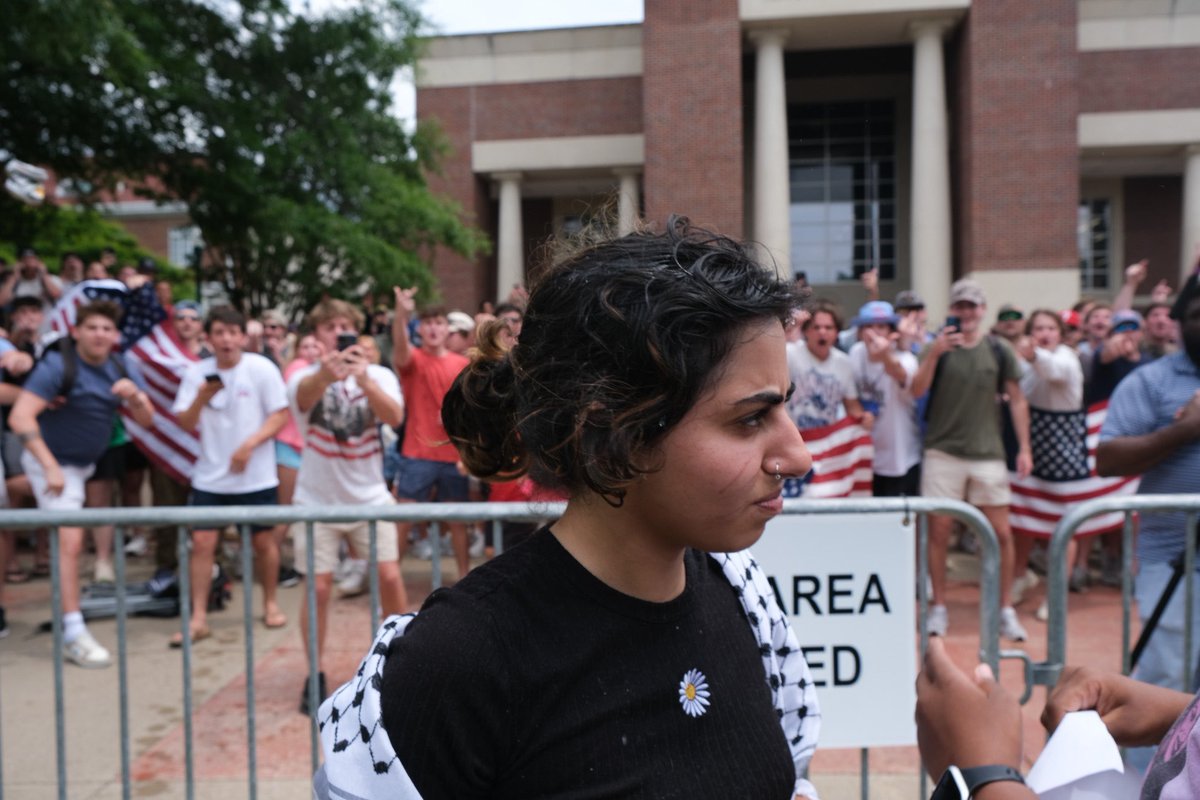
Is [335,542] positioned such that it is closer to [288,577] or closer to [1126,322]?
[288,577]

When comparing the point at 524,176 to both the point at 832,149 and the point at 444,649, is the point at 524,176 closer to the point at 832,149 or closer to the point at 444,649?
the point at 832,149

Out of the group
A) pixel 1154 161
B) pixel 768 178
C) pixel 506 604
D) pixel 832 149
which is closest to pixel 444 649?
pixel 506 604

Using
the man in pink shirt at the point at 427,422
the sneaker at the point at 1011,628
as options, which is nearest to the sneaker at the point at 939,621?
the sneaker at the point at 1011,628

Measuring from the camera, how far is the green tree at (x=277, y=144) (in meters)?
14.4

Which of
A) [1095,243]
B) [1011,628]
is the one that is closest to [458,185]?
[1095,243]

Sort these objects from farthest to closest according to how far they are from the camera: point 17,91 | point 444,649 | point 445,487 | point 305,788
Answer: point 17,91 → point 445,487 → point 305,788 → point 444,649

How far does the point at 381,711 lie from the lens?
128cm

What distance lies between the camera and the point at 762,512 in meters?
1.40

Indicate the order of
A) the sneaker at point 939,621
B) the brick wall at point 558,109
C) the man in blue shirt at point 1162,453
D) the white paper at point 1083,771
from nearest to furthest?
1. the white paper at point 1083,771
2. the man in blue shirt at point 1162,453
3. the sneaker at point 939,621
4. the brick wall at point 558,109

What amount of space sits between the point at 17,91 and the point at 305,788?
12.5 meters

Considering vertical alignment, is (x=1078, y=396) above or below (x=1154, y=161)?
below

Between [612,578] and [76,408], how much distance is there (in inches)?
226

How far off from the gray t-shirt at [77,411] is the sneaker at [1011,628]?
5.85 meters

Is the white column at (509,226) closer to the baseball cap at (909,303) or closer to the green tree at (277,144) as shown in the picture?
the green tree at (277,144)
